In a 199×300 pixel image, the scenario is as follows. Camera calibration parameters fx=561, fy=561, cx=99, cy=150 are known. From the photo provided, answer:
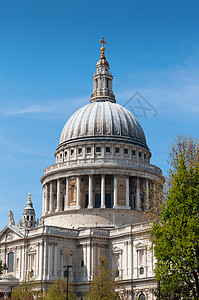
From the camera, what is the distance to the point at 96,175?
100625mm

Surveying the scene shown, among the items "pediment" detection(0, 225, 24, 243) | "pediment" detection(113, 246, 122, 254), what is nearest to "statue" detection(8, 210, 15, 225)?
"pediment" detection(0, 225, 24, 243)

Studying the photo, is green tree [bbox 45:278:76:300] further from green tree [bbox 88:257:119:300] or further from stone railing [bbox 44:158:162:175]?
stone railing [bbox 44:158:162:175]

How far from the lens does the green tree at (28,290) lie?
7612 cm

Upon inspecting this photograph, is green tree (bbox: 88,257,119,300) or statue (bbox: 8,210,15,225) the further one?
statue (bbox: 8,210,15,225)

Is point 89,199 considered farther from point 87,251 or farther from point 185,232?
point 185,232

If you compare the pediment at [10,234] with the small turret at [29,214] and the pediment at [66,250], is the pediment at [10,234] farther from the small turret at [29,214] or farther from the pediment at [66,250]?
the small turret at [29,214]

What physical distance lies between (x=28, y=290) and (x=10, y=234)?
14568mm

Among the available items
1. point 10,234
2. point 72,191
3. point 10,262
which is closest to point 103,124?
point 72,191

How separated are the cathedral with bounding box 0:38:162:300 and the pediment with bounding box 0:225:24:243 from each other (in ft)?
0.48

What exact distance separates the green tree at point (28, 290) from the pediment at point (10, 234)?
27.2ft

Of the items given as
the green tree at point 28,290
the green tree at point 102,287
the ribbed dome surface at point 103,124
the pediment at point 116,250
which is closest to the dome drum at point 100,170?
the ribbed dome surface at point 103,124

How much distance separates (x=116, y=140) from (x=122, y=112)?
750 centimetres

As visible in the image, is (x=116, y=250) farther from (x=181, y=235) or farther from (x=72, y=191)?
(x=181, y=235)

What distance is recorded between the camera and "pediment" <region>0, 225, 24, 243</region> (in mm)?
91062
